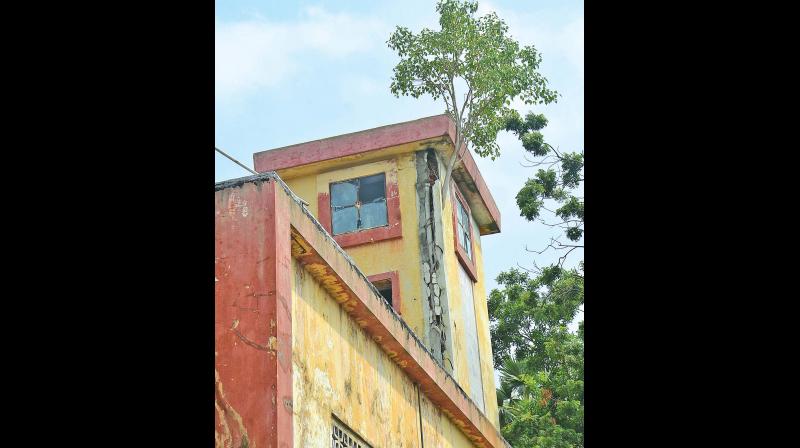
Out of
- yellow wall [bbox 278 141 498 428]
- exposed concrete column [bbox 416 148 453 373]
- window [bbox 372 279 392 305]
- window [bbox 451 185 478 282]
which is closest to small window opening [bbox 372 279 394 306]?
window [bbox 372 279 392 305]

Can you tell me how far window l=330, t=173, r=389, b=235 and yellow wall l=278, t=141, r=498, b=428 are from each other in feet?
0.41

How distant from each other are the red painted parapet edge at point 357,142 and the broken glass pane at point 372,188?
47 cm

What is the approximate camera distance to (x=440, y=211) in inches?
594

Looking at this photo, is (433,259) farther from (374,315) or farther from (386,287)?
(374,315)

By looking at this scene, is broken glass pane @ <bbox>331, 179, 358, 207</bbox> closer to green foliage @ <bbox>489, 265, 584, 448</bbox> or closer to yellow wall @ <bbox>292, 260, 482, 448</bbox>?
green foliage @ <bbox>489, 265, 584, 448</bbox>

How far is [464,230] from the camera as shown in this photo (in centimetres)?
1659

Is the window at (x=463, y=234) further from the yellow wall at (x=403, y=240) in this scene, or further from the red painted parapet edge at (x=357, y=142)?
the red painted parapet edge at (x=357, y=142)

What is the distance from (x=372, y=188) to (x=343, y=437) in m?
8.55

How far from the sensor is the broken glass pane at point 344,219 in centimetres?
1513

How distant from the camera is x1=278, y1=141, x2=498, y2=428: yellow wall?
48.0ft

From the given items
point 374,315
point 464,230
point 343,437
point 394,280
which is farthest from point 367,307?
point 464,230
